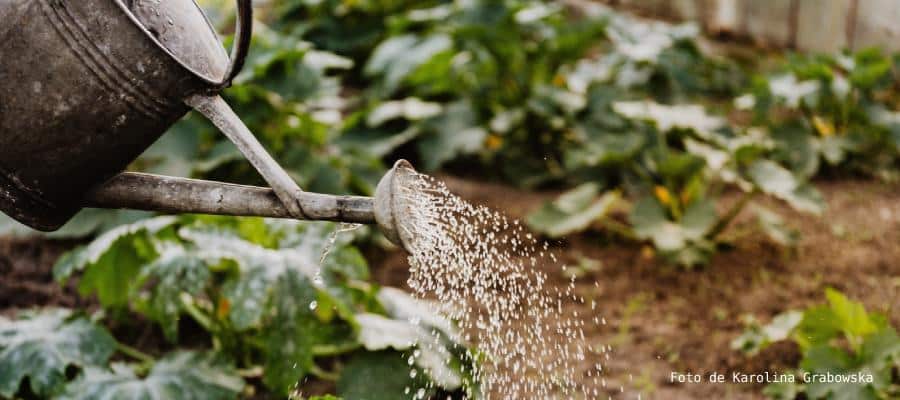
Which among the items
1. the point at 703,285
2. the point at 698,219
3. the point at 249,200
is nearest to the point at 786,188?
the point at 698,219

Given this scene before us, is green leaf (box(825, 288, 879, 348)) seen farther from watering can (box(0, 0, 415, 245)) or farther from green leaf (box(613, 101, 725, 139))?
watering can (box(0, 0, 415, 245))

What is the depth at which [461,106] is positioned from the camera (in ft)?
12.7

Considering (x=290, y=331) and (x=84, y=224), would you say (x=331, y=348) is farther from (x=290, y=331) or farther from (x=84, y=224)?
(x=84, y=224)

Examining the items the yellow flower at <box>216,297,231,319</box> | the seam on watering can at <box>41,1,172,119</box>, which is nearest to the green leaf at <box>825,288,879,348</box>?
the yellow flower at <box>216,297,231,319</box>

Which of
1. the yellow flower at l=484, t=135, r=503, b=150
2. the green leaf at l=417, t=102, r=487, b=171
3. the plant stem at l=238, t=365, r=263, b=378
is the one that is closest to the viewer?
the plant stem at l=238, t=365, r=263, b=378

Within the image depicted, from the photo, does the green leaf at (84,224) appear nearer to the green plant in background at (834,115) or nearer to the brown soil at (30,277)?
the brown soil at (30,277)

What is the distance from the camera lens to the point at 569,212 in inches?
126

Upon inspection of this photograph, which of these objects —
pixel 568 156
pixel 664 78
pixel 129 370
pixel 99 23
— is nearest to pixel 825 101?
pixel 664 78

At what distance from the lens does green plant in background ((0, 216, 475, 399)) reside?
81.0 inches

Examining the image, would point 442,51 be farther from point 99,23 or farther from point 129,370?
point 99,23

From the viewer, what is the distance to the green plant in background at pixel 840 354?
2076 mm

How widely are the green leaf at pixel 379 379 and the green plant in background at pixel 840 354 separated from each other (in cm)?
87

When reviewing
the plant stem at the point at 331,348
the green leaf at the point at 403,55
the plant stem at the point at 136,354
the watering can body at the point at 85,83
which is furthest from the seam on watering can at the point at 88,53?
the green leaf at the point at 403,55

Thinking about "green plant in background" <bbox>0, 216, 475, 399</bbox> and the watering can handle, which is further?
"green plant in background" <bbox>0, 216, 475, 399</bbox>
